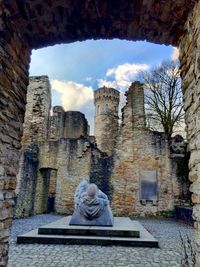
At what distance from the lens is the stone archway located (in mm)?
2764

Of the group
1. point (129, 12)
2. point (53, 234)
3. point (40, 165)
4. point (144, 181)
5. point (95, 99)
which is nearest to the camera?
point (129, 12)

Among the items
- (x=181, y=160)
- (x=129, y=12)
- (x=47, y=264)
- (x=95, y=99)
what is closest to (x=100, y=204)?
(x=47, y=264)

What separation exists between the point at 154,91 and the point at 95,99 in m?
18.6

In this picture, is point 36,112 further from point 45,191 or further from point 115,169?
point 115,169

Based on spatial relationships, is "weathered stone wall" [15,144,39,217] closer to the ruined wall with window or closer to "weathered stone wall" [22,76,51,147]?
the ruined wall with window

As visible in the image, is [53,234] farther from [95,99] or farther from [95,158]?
[95,99]

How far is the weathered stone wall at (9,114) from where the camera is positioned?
2836 mm

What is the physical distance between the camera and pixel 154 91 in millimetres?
17781

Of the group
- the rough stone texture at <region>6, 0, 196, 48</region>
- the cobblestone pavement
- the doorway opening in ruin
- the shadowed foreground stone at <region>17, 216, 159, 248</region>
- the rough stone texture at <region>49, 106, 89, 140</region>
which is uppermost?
the rough stone texture at <region>49, 106, 89, 140</region>

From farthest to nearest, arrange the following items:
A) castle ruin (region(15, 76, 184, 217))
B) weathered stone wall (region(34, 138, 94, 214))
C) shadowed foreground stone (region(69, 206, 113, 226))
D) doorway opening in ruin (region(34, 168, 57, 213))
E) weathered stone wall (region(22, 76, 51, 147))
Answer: weathered stone wall (region(22, 76, 51, 147))
doorway opening in ruin (region(34, 168, 57, 213))
weathered stone wall (region(34, 138, 94, 214))
castle ruin (region(15, 76, 184, 217))
shadowed foreground stone (region(69, 206, 113, 226))

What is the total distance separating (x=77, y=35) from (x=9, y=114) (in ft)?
4.61

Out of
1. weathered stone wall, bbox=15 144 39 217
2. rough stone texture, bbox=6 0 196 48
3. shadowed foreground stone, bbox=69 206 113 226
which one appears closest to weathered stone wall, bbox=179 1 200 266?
rough stone texture, bbox=6 0 196 48

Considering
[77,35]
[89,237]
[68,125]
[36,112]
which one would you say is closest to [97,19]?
[77,35]

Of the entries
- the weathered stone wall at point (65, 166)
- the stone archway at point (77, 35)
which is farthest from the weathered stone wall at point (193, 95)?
the weathered stone wall at point (65, 166)
